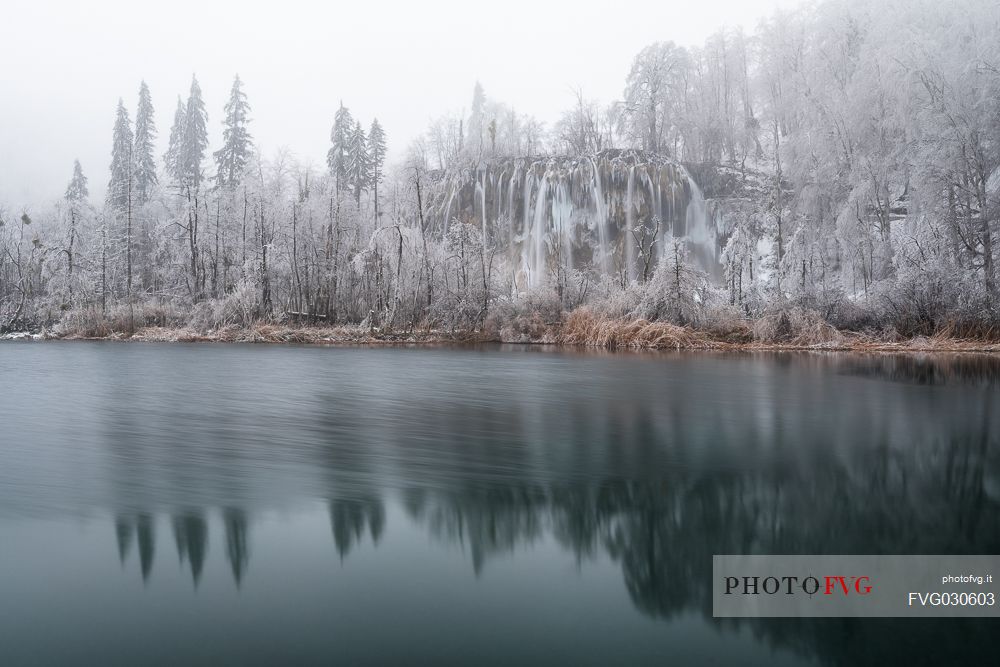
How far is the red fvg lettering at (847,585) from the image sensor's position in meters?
3.28

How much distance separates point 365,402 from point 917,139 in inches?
888

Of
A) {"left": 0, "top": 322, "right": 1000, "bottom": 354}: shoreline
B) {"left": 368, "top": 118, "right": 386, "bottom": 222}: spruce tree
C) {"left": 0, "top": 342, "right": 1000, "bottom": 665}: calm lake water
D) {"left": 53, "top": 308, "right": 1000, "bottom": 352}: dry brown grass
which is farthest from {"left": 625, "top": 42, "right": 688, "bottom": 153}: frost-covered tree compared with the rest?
{"left": 0, "top": 342, "right": 1000, "bottom": 665}: calm lake water

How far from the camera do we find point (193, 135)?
59.1 m

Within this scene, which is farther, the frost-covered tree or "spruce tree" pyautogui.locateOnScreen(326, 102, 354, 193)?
"spruce tree" pyautogui.locateOnScreen(326, 102, 354, 193)

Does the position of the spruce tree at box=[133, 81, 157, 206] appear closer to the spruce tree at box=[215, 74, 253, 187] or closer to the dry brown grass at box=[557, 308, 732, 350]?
the spruce tree at box=[215, 74, 253, 187]

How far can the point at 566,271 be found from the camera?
29484mm

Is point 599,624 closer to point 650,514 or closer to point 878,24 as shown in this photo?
point 650,514

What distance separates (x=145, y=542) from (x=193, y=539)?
29 centimetres

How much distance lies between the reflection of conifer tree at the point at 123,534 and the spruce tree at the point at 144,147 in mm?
56739

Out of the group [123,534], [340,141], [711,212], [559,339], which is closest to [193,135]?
[340,141]

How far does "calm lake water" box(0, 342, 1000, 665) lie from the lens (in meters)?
2.83

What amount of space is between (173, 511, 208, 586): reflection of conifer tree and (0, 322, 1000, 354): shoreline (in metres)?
20.3

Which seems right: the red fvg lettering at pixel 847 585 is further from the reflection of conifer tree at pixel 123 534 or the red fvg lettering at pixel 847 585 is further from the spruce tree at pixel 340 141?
the spruce tree at pixel 340 141

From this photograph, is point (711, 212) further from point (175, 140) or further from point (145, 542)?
point (175, 140)
